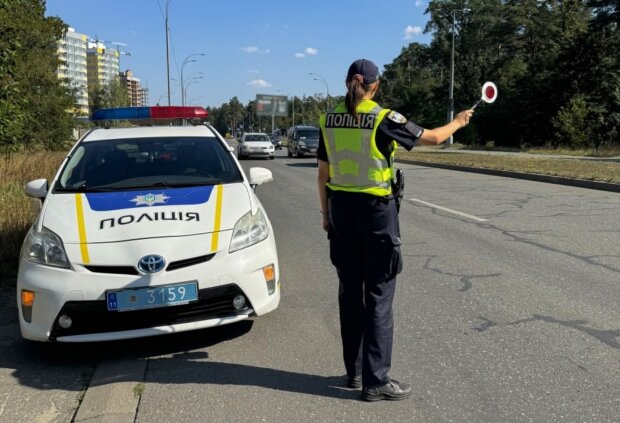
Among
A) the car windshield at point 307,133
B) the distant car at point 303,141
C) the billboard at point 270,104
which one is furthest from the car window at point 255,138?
the billboard at point 270,104

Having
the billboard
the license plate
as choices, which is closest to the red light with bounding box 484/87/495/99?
the license plate

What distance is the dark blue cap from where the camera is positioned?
3.02 meters

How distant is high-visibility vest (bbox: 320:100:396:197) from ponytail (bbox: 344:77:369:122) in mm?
21

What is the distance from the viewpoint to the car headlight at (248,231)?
388 cm

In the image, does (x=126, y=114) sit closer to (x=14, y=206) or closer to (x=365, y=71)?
(x=14, y=206)

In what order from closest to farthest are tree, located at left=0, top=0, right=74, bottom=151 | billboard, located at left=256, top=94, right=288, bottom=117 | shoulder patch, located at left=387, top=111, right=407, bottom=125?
1. shoulder patch, located at left=387, top=111, right=407, bottom=125
2. tree, located at left=0, top=0, right=74, bottom=151
3. billboard, located at left=256, top=94, right=288, bottom=117

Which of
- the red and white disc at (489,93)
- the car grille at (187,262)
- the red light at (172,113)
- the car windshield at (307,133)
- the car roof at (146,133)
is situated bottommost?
the car grille at (187,262)

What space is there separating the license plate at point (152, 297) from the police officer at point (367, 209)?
1034 mm

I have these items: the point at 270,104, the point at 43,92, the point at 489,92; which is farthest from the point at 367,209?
the point at 270,104

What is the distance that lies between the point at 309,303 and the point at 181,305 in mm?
1583

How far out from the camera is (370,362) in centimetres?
312

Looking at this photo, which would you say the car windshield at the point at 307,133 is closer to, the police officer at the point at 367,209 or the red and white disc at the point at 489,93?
the red and white disc at the point at 489,93

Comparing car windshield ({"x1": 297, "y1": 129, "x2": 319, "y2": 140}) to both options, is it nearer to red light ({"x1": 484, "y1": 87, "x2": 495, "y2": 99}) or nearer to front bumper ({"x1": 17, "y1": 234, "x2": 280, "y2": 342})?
red light ({"x1": 484, "y1": 87, "x2": 495, "y2": 99})

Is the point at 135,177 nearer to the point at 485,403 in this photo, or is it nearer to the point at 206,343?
the point at 206,343
